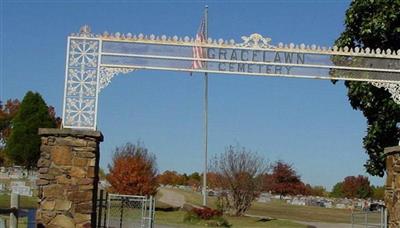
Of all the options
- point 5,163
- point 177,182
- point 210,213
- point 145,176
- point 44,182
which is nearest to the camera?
point 44,182

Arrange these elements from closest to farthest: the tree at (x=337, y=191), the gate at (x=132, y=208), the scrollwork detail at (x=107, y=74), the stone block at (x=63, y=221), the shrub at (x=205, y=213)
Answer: the stone block at (x=63, y=221) → the scrollwork detail at (x=107, y=74) → the gate at (x=132, y=208) → the shrub at (x=205, y=213) → the tree at (x=337, y=191)

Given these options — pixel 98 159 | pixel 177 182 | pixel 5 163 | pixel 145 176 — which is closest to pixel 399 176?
pixel 98 159

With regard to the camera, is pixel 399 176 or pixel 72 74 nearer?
pixel 72 74

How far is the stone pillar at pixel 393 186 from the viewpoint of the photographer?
1230 cm

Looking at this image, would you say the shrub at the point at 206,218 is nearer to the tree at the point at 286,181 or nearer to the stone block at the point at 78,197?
the stone block at the point at 78,197

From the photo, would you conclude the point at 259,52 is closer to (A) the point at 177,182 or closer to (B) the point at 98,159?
(B) the point at 98,159

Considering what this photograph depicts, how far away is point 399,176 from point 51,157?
6.40 meters

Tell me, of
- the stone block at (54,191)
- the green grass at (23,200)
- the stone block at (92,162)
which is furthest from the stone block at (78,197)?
the green grass at (23,200)

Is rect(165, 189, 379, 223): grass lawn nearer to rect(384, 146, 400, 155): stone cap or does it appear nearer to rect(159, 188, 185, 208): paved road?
rect(159, 188, 185, 208): paved road

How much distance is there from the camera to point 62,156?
36.4 feet

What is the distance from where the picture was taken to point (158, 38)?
39.1 ft

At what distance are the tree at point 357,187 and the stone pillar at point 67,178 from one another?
3222 inches

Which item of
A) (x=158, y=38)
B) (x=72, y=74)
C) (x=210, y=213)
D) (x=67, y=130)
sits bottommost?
(x=210, y=213)

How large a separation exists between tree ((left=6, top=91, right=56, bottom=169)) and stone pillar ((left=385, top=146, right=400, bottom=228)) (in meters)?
45.1
